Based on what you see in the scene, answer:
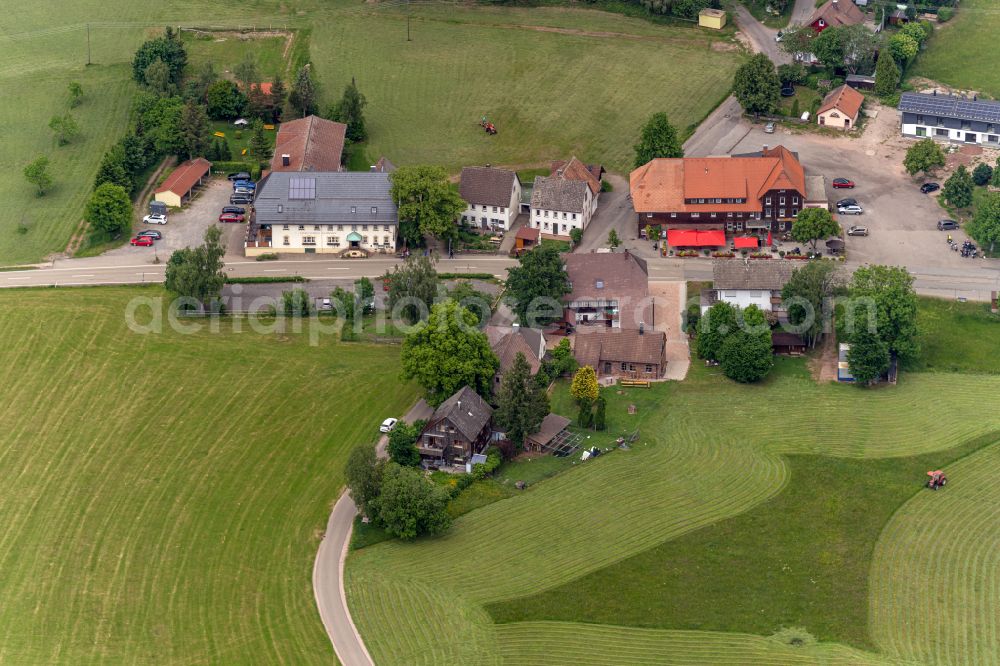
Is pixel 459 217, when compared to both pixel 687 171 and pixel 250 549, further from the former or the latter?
pixel 250 549

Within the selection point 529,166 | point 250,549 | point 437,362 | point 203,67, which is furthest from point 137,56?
point 250,549

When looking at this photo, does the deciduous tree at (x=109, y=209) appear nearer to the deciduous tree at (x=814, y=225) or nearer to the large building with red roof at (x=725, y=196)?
the large building with red roof at (x=725, y=196)

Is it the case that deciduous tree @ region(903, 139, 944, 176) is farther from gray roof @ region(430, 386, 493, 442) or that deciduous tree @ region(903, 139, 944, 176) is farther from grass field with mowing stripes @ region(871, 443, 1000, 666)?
gray roof @ region(430, 386, 493, 442)

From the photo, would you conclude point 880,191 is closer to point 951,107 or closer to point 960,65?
point 951,107

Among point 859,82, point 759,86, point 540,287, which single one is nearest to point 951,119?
point 859,82

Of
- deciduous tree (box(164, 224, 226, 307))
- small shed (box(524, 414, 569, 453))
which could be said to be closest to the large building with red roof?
small shed (box(524, 414, 569, 453))
